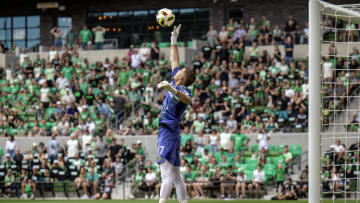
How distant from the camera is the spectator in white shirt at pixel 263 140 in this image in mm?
20938

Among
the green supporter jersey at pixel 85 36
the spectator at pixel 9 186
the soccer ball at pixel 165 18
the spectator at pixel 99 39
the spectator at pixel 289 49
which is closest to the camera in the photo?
the soccer ball at pixel 165 18

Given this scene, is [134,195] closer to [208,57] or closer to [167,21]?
[208,57]

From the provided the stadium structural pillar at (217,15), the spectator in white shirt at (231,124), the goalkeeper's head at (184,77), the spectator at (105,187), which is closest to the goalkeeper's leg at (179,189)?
the goalkeeper's head at (184,77)

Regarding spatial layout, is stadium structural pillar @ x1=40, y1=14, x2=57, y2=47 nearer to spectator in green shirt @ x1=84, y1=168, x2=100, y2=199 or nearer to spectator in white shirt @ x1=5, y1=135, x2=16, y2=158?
spectator in white shirt @ x1=5, y1=135, x2=16, y2=158

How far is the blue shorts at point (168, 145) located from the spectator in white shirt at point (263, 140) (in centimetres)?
1213

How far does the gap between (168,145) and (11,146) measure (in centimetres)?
1624

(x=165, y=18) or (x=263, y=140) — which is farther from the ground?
(x=165, y=18)

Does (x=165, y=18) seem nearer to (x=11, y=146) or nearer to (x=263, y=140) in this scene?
(x=263, y=140)

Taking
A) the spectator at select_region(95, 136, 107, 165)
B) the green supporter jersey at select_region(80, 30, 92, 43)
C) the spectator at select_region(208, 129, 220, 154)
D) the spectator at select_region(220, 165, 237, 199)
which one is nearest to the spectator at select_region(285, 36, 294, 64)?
the spectator at select_region(208, 129, 220, 154)

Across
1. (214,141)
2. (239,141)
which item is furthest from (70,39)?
(239,141)

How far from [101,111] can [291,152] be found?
7.82 m

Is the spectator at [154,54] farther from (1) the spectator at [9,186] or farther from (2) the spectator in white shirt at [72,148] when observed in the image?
(1) the spectator at [9,186]

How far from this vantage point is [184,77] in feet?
29.2

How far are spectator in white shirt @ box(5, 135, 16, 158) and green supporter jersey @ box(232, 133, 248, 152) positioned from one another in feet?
27.5
